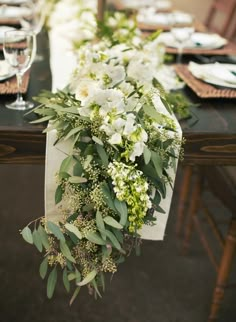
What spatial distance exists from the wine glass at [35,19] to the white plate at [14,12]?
0.07ft

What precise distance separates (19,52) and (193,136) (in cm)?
47

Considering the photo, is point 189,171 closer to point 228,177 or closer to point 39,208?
point 228,177

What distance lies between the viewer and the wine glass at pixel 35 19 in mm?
1872

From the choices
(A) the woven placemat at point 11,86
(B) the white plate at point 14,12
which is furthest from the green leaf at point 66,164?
(B) the white plate at point 14,12

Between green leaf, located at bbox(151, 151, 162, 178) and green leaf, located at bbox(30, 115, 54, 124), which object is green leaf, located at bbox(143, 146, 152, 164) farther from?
green leaf, located at bbox(30, 115, 54, 124)

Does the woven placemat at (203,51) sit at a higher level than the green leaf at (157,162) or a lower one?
lower

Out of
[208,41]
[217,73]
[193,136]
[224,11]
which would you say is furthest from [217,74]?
[224,11]

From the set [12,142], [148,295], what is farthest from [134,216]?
[148,295]

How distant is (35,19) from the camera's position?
2.04 meters

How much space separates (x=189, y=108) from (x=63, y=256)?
0.51 metres

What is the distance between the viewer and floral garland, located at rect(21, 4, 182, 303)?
0.88 metres

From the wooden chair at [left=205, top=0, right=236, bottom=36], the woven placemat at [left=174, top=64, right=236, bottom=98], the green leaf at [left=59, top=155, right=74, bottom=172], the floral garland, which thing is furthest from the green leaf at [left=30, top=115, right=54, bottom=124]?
the wooden chair at [left=205, top=0, right=236, bottom=36]

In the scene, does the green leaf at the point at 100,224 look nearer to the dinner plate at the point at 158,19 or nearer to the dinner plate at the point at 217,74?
the dinner plate at the point at 217,74

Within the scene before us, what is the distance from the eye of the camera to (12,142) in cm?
101
